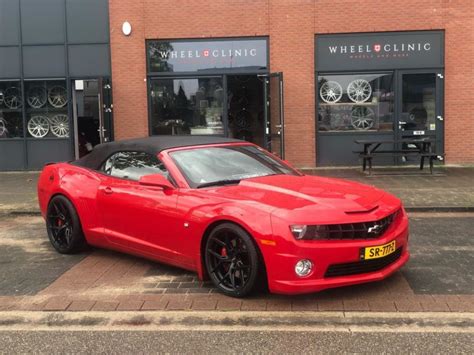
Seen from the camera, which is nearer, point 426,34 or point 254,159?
point 254,159

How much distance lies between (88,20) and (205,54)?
3144 mm

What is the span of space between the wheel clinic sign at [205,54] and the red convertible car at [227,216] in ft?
27.3

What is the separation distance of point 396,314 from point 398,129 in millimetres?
10690

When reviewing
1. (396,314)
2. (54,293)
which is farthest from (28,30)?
(396,314)

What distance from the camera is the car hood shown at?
4.67m

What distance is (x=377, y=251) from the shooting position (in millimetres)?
4754

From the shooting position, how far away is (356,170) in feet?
46.0

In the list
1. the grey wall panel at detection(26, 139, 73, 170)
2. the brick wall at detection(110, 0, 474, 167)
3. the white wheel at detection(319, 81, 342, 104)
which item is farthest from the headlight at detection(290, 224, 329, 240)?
the grey wall panel at detection(26, 139, 73, 170)

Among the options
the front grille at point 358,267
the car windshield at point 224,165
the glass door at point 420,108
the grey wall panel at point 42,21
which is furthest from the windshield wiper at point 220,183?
the grey wall panel at point 42,21

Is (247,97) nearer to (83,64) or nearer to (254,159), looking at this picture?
(83,64)

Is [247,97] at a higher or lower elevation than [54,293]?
higher

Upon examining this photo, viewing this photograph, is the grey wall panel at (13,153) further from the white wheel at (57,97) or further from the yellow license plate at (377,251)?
the yellow license plate at (377,251)

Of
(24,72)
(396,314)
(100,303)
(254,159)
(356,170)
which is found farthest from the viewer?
(24,72)

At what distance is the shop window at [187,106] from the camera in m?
14.9
